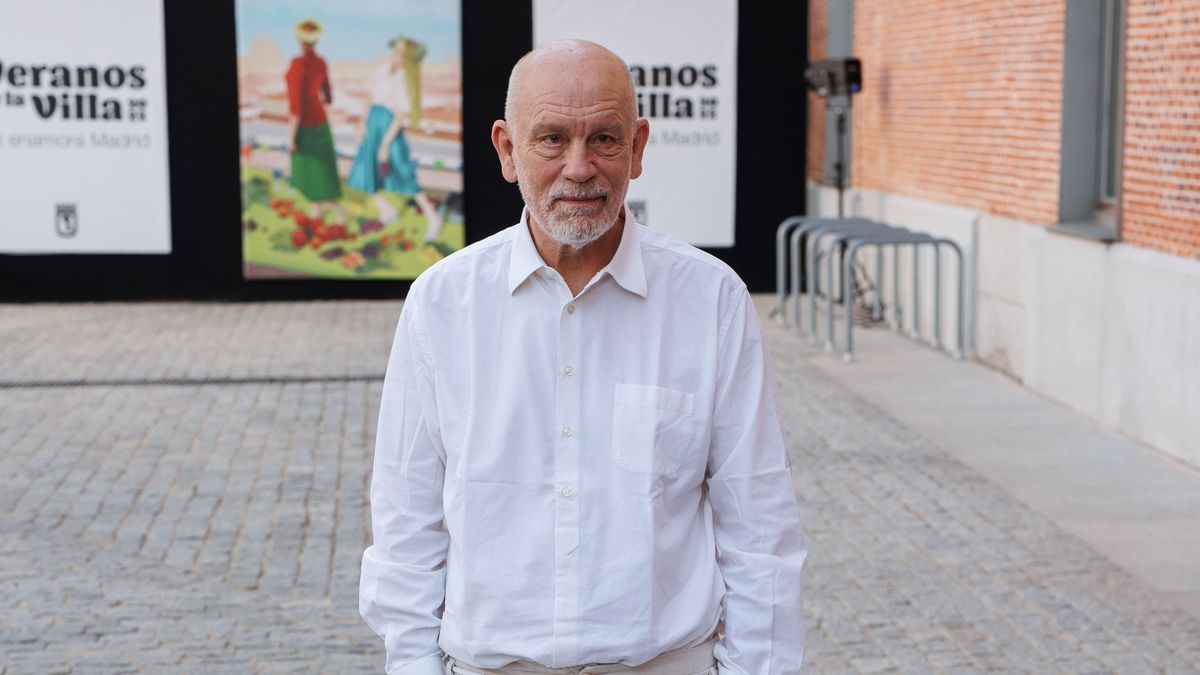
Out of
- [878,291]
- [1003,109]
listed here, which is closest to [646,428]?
[1003,109]

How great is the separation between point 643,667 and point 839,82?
13238 mm

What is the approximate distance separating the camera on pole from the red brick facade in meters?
0.38

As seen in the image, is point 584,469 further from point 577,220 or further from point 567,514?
point 577,220

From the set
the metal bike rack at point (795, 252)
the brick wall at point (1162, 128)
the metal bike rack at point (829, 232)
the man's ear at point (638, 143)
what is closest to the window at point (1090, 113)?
the brick wall at point (1162, 128)

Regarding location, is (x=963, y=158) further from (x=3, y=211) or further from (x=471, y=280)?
(x=471, y=280)

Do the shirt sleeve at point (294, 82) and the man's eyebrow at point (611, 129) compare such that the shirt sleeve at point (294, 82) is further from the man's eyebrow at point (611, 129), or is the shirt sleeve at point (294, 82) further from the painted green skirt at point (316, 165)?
the man's eyebrow at point (611, 129)

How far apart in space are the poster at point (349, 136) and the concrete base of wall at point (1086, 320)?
5209 mm

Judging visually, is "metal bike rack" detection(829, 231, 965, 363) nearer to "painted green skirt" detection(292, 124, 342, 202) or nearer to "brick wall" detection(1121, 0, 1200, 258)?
"brick wall" detection(1121, 0, 1200, 258)

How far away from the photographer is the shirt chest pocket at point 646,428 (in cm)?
267

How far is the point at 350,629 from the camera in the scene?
615 cm

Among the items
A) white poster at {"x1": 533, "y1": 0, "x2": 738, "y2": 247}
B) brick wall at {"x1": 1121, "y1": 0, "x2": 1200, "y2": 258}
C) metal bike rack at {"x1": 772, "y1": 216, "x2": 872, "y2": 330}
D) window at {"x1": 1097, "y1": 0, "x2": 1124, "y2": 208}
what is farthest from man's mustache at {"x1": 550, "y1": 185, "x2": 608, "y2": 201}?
white poster at {"x1": 533, "y1": 0, "x2": 738, "y2": 247}

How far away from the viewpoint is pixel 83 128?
17078 mm

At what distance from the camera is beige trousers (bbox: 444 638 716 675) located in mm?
2711

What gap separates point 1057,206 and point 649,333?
9196mm
